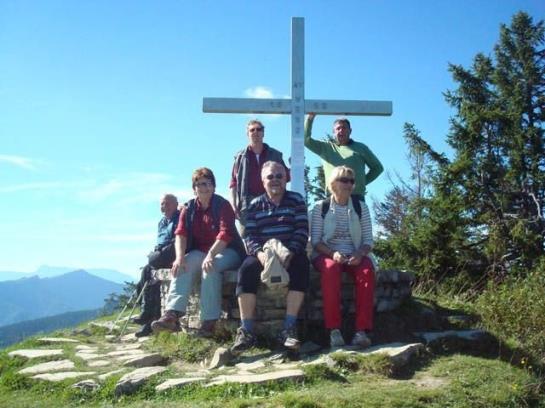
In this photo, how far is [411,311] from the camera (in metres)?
6.14

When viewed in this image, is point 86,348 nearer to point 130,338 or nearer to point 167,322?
point 130,338

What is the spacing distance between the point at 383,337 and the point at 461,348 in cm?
76

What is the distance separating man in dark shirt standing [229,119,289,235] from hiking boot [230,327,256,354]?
1451 mm

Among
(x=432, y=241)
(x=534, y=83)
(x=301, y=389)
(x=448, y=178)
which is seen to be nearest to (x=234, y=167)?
(x=301, y=389)

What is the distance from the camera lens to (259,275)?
522 cm

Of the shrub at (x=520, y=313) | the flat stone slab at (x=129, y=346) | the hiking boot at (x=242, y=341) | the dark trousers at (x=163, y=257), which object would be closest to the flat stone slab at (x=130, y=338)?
the flat stone slab at (x=129, y=346)

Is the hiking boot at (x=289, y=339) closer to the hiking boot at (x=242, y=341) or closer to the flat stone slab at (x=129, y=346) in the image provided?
the hiking boot at (x=242, y=341)

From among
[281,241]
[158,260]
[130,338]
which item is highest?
[281,241]

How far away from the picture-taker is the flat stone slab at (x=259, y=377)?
4141 mm

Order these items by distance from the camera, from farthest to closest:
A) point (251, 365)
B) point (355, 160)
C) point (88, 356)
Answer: point (355, 160)
point (88, 356)
point (251, 365)

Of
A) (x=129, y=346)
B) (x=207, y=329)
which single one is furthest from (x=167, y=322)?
(x=129, y=346)

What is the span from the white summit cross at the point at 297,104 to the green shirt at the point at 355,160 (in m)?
1.12

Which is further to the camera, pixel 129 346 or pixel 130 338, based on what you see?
pixel 130 338

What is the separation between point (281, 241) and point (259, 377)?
5.02 ft
